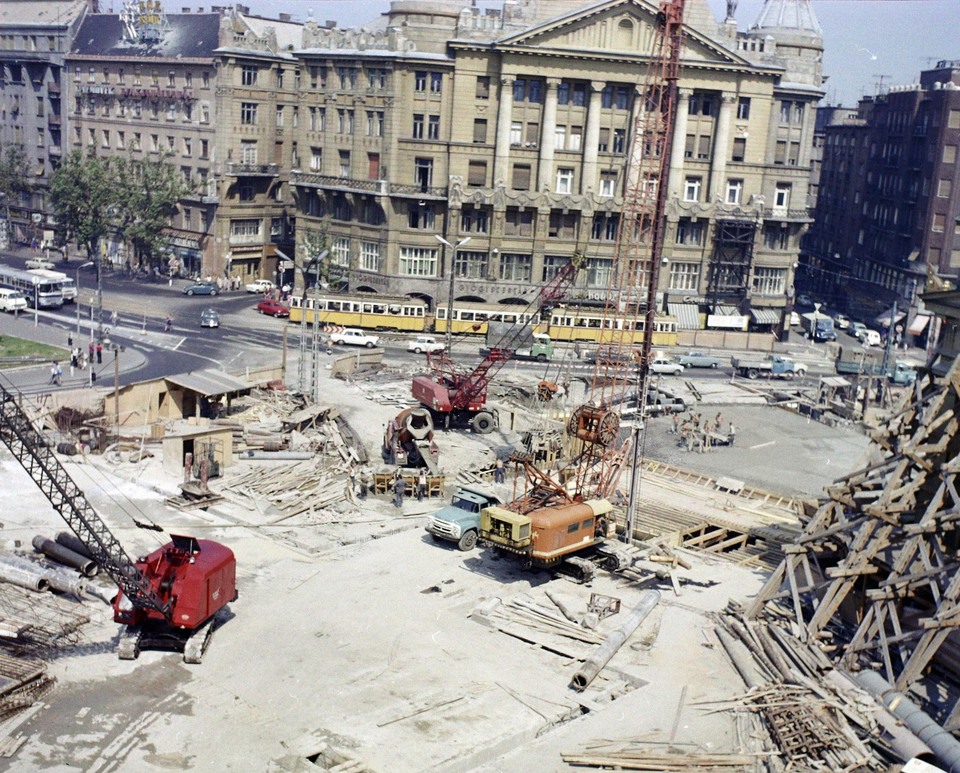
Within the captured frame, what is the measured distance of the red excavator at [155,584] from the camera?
3541 cm

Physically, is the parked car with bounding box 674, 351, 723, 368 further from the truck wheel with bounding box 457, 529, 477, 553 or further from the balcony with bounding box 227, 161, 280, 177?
the balcony with bounding box 227, 161, 280, 177

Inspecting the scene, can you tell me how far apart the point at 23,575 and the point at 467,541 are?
1654cm

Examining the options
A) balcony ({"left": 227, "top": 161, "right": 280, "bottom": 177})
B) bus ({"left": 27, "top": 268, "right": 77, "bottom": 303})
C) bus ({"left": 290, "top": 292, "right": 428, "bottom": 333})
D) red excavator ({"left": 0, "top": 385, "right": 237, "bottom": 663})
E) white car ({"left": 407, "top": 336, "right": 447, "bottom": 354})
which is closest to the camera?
red excavator ({"left": 0, "top": 385, "right": 237, "bottom": 663})

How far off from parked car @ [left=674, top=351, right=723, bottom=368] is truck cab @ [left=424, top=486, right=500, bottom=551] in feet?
153

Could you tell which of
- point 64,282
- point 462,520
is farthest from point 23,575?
point 64,282

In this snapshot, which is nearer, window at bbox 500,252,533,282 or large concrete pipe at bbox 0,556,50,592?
large concrete pipe at bbox 0,556,50,592

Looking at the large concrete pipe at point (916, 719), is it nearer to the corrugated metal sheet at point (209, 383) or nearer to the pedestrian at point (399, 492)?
the pedestrian at point (399, 492)

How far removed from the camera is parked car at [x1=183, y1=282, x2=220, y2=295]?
109m

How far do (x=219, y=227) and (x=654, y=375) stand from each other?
169 ft

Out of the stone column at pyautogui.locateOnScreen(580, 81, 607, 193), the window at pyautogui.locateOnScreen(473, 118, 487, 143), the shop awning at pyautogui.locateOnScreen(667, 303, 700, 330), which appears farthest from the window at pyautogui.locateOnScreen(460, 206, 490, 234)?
the shop awning at pyautogui.locateOnScreen(667, 303, 700, 330)

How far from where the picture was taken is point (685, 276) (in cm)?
10750

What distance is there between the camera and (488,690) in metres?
34.8

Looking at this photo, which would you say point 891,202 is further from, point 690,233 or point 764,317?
point 690,233

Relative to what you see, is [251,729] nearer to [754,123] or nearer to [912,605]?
[912,605]
